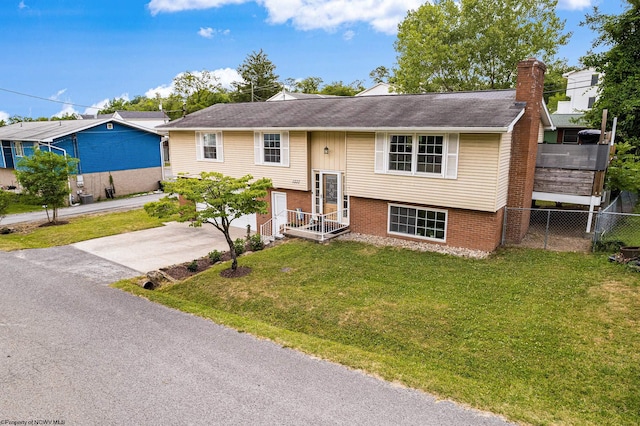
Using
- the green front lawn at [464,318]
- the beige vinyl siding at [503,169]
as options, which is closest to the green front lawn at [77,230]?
the green front lawn at [464,318]

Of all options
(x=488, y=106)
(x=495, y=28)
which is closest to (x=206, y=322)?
(x=488, y=106)

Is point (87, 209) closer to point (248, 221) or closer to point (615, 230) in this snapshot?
point (248, 221)

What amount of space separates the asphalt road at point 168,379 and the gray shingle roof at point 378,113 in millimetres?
8653

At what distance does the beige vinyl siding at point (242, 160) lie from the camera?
54.6 ft

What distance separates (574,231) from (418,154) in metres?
7.35

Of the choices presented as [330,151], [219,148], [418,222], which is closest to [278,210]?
[330,151]

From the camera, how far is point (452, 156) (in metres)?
13.2

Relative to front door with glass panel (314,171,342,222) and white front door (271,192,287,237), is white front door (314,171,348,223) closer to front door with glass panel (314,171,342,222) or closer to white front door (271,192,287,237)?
front door with glass panel (314,171,342,222)

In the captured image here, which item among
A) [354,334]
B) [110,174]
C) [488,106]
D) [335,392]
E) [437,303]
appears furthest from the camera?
[110,174]

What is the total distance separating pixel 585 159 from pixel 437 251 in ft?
20.2

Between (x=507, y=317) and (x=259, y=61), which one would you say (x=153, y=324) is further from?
(x=259, y=61)

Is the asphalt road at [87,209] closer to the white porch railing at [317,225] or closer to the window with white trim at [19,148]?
the window with white trim at [19,148]

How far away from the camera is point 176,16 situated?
121ft

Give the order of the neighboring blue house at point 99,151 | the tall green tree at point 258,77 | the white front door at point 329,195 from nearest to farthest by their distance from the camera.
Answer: the white front door at point 329,195
the neighboring blue house at point 99,151
the tall green tree at point 258,77
